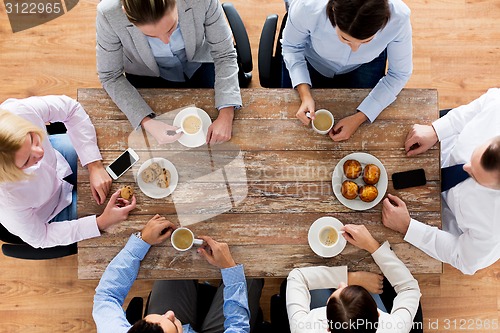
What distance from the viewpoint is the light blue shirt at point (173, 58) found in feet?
6.69

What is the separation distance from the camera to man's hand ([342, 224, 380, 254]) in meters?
1.90

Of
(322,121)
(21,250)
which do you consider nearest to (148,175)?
(21,250)

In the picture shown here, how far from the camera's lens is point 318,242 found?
1.93 m

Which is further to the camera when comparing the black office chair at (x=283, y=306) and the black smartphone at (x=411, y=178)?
the black office chair at (x=283, y=306)

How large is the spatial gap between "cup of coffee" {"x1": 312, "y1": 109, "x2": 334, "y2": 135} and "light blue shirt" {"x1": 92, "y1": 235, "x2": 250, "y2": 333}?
642mm

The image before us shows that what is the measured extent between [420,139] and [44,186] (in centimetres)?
154

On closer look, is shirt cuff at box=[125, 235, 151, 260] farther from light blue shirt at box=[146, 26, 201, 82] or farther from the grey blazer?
light blue shirt at box=[146, 26, 201, 82]

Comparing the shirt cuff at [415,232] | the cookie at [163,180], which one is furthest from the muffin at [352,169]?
the cookie at [163,180]

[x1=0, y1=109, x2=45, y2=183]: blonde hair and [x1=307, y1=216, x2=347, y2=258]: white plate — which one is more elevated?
[x1=0, y1=109, x2=45, y2=183]: blonde hair

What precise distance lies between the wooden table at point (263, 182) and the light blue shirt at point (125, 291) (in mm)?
Result: 48

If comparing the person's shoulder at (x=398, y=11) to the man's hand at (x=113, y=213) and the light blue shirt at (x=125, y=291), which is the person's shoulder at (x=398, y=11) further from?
the man's hand at (x=113, y=213)

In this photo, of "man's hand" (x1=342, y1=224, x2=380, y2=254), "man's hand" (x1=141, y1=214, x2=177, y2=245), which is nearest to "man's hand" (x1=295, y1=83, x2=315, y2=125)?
"man's hand" (x1=342, y1=224, x2=380, y2=254)

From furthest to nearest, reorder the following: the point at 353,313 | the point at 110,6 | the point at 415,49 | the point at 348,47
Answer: the point at 415,49, the point at 348,47, the point at 110,6, the point at 353,313

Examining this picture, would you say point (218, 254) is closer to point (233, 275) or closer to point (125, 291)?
point (233, 275)
